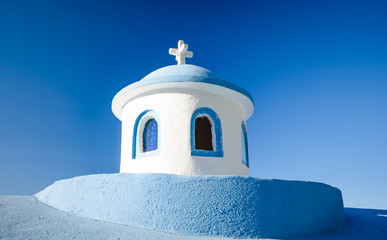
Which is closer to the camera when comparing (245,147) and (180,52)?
(245,147)

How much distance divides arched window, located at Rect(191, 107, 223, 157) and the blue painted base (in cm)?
241

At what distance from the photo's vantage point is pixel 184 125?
698 centimetres

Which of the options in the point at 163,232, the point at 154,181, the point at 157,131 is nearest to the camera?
the point at 163,232

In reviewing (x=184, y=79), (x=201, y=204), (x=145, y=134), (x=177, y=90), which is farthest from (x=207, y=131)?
(x=201, y=204)

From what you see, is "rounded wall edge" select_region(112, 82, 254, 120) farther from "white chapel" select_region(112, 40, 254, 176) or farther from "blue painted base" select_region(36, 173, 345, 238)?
"blue painted base" select_region(36, 173, 345, 238)

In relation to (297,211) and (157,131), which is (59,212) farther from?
(297,211)

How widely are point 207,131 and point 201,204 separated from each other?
3134 millimetres

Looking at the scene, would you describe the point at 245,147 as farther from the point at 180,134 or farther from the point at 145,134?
the point at 145,134

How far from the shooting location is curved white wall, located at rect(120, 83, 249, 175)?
6766 millimetres

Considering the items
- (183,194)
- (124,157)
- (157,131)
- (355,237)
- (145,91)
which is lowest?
(355,237)

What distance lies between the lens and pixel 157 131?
23.8 feet

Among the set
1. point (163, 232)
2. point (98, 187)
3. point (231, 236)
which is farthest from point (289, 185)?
point (98, 187)

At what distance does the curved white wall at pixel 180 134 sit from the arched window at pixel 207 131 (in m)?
0.12

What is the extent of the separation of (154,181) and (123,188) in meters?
0.60
